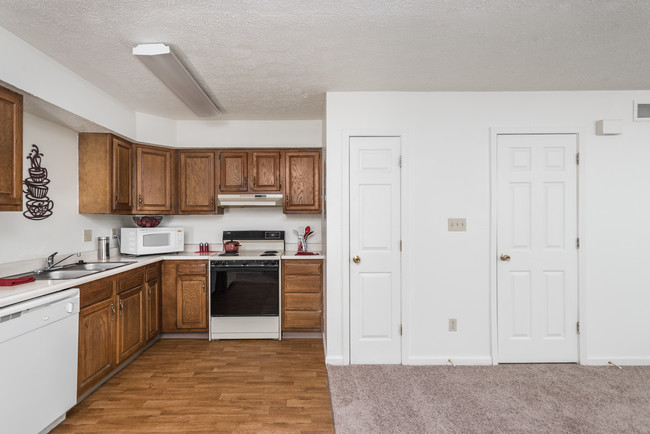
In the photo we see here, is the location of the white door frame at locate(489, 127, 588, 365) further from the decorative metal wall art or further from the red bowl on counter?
the decorative metal wall art

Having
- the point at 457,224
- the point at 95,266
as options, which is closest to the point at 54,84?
the point at 95,266

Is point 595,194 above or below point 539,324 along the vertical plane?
above

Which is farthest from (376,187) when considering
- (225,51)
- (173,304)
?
(173,304)

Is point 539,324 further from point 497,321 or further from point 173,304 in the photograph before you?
point 173,304

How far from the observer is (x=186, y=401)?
2.38 m

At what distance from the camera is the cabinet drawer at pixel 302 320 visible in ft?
11.7

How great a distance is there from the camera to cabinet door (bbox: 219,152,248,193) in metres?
3.84

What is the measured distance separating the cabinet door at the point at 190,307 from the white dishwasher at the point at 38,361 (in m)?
1.36

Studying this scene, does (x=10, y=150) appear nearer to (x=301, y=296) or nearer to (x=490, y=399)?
(x=301, y=296)

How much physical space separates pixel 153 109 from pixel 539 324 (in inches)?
170

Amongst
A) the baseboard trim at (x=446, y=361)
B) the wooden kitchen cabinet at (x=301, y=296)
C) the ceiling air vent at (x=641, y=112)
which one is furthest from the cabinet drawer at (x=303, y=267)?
the ceiling air vent at (x=641, y=112)

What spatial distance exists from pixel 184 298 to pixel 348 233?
77.0 inches

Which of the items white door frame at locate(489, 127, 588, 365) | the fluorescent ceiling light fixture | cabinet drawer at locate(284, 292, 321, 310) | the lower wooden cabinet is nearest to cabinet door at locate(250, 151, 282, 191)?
the fluorescent ceiling light fixture

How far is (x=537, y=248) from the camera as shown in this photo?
2.94 meters
